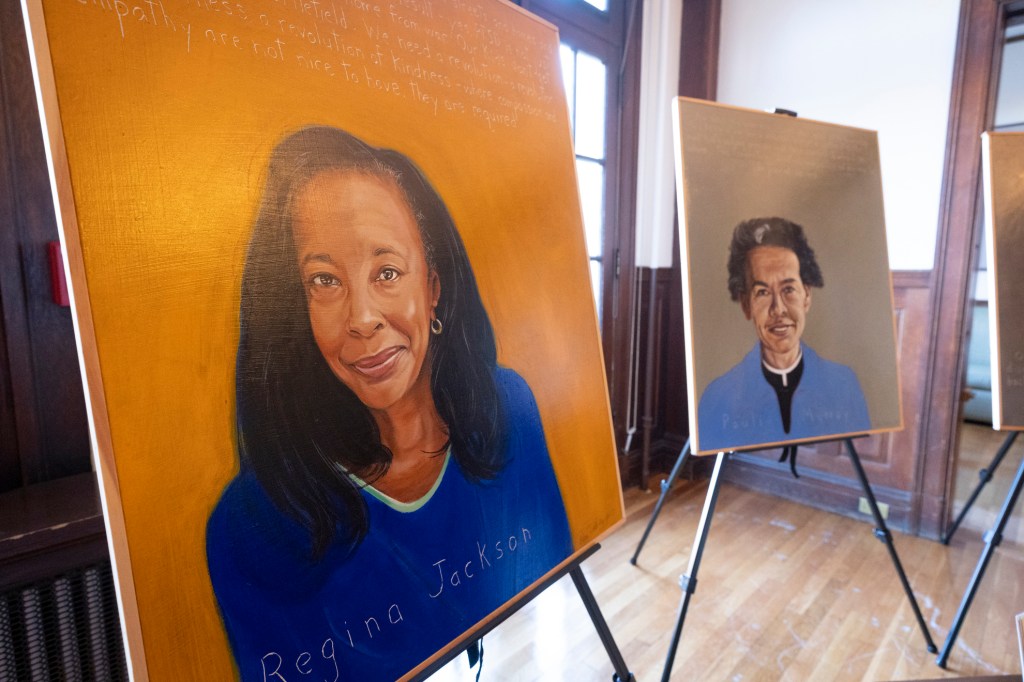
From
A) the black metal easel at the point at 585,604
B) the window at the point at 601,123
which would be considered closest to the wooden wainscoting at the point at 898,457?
the window at the point at 601,123

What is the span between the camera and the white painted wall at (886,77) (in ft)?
7.11

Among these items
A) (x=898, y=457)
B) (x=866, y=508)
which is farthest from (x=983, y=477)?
(x=866, y=508)

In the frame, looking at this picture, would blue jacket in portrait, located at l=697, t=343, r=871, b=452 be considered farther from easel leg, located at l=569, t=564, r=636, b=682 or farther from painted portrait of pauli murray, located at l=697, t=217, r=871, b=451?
easel leg, located at l=569, t=564, r=636, b=682

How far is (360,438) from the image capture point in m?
0.70

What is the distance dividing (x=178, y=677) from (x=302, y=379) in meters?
0.33

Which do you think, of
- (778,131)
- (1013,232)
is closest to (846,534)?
(1013,232)

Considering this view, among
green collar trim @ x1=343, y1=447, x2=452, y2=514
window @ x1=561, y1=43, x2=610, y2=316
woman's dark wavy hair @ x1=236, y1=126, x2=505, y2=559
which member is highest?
window @ x1=561, y1=43, x2=610, y2=316

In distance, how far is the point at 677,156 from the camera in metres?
1.41

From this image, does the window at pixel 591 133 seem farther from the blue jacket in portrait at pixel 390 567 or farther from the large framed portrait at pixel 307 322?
the blue jacket in portrait at pixel 390 567

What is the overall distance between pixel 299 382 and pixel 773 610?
6.18 ft

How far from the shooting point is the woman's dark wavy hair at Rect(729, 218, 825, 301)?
1489mm

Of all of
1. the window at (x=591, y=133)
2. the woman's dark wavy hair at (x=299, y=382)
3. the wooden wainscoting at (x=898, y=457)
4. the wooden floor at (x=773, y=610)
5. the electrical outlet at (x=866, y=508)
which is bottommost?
the wooden floor at (x=773, y=610)

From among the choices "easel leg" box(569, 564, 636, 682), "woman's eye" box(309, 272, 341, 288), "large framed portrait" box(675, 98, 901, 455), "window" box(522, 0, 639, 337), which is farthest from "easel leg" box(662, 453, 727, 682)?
"window" box(522, 0, 639, 337)

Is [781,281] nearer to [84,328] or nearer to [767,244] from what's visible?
[767,244]
